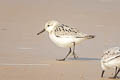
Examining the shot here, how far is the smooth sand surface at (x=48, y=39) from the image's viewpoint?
36.9ft

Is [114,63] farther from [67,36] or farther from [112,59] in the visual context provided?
[67,36]

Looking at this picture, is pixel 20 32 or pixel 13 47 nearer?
pixel 13 47

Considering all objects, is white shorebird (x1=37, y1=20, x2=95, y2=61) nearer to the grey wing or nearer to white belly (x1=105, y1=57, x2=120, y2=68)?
the grey wing

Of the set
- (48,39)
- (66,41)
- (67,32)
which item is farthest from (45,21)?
→ (66,41)

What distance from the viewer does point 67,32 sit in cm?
1295

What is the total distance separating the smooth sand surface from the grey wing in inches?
19.5

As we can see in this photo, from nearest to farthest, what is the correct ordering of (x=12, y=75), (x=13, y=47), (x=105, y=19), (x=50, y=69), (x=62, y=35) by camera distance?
(x=12, y=75) < (x=50, y=69) < (x=62, y=35) < (x=13, y=47) < (x=105, y=19)

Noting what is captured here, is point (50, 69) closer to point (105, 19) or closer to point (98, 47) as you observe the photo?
point (98, 47)

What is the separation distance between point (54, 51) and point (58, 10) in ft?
20.3

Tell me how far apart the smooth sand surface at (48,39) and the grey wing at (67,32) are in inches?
19.5

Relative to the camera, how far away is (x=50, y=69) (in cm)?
1159

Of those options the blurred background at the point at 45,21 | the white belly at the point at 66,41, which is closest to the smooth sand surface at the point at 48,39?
the blurred background at the point at 45,21

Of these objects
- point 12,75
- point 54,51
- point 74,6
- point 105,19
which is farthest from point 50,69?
point 74,6

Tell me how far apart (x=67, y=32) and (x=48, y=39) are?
6.99ft
